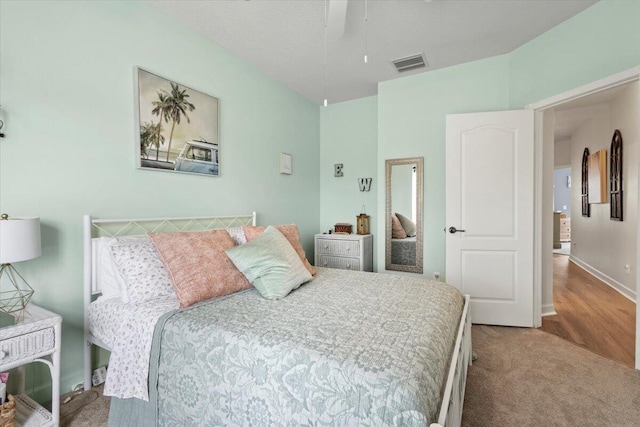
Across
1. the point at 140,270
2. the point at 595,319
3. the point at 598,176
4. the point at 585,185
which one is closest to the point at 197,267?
the point at 140,270

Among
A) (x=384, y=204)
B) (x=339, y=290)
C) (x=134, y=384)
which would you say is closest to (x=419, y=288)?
(x=339, y=290)

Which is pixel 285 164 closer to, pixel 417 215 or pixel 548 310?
pixel 417 215

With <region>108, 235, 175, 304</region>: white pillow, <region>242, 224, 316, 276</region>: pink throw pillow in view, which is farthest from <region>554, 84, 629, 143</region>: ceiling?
<region>108, 235, 175, 304</region>: white pillow

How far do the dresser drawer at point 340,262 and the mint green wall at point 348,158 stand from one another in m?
0.42

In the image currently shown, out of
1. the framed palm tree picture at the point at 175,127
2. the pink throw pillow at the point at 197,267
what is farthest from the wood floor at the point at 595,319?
the framed palm tree picture at the point at 175,127

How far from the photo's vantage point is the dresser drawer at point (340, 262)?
3807mm

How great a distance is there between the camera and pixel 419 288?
195 centimetres

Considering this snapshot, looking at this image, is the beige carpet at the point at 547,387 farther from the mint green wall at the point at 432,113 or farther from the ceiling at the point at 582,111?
the ceiling at the point at 582,111

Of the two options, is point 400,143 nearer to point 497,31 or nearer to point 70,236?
point 497,31

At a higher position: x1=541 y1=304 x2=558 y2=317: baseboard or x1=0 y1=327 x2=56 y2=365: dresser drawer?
x1=0 y1=327 x2=56 y2=365: dresser drawer

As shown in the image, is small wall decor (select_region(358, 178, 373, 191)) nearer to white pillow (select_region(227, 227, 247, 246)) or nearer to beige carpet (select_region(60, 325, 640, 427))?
white pillow (select_region(227, 227, 247, 246))

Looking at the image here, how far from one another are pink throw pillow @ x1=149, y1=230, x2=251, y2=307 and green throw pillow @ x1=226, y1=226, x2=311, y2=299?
81 mm

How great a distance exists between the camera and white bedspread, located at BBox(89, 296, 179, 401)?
58.0 inches

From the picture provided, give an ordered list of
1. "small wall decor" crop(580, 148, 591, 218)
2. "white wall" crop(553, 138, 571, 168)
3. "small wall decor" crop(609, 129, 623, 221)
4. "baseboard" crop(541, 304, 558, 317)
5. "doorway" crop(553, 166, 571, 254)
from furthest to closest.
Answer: "doorway" crop(553, 166, 571, 254), "white wall" crop(553, 138, 571, 168), "small wall decor" crop(580, 148, 591, 218), "small wall decor" crop(609, 129, 623, 221), "baseboard" crop(541, 304, 558, 317)
